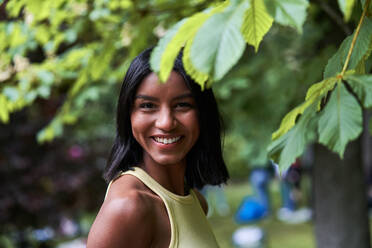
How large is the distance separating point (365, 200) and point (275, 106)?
1.08 metres

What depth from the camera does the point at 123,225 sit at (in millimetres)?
1404

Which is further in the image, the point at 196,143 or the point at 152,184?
the point at 196,143

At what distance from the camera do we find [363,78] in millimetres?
1098

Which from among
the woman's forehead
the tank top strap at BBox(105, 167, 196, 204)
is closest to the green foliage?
the woman's forehead

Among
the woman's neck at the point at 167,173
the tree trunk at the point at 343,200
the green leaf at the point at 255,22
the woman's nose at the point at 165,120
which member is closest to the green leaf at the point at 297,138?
the green leaf at the point at 255,22

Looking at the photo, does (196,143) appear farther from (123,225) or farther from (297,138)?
(297,138)

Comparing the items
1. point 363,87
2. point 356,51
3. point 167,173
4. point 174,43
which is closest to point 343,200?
point 167,173

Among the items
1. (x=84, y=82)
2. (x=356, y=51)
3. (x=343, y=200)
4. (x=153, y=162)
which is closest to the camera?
(x=356, y=51)

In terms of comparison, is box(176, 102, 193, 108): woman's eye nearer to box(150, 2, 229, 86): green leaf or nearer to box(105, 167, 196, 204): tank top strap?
box(105, 167, 196, 204): tank top strap

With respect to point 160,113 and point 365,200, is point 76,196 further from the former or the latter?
point 160,113

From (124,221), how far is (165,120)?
1.06 ft

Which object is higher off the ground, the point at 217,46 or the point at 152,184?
the point at 217,46

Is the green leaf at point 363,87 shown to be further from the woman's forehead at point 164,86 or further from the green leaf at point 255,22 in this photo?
the woman's forehead at point 164,86

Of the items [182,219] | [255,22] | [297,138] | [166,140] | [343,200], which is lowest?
[343,200]
